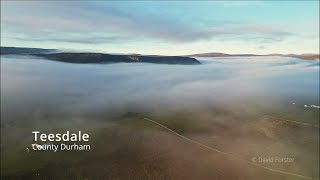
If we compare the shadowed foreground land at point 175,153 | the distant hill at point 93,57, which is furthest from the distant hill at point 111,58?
the shadowed foreground land at point 175,153

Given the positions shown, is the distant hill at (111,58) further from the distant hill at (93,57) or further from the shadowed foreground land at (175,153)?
the shadowed foreground land at (175,153)

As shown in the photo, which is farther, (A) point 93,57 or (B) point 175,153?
(B) point 175,153

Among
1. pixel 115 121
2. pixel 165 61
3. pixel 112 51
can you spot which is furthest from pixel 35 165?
pixel 165 61

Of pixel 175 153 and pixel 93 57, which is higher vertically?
pixel 93 57

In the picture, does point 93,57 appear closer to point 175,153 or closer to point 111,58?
point 111,58

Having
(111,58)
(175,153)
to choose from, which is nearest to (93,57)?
(111,58)

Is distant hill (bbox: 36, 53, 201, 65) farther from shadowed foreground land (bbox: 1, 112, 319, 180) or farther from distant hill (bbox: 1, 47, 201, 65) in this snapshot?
shadowed foreground land (bbox: 1, 112, 319, 180)

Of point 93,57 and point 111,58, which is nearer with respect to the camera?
point 93,57

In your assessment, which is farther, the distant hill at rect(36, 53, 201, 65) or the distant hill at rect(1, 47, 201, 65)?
the distant hill at rect(36, 53, 201, 65)

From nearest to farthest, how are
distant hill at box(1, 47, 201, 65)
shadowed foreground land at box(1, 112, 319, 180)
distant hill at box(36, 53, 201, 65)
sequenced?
1. distant hill at box(1, 47, 201, 65)
2. shadowed foreground land at box(1, 112, 319, 180)
3. distant hill at box(36, 53, 201, 65)

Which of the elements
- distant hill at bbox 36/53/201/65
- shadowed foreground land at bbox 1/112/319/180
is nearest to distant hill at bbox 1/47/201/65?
distant hill at bbox 36/53/201/65

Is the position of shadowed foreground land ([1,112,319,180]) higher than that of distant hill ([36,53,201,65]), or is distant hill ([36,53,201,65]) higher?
distant hill ([36,53,201,65])
